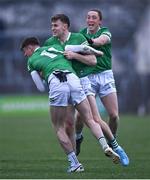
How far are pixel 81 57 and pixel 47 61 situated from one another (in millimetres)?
548

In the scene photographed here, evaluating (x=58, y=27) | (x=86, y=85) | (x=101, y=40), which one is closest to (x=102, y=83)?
(x=86, y=85)

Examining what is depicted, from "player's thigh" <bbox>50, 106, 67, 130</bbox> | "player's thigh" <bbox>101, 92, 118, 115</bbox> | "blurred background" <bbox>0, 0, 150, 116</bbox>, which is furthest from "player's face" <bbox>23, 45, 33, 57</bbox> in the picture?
"blurred background" <bbox>0, 0, 150, 116</bbox>

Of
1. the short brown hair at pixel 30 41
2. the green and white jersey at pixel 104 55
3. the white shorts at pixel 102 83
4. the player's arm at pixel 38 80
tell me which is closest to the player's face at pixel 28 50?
the short brown hair at pixel 30 41

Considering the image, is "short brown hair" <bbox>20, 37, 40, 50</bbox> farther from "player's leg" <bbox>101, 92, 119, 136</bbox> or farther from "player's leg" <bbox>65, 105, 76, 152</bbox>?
"player's leg" <bbox>101, 92, 119, 136</bbox>

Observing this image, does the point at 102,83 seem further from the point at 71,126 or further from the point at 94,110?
the point at 94,110

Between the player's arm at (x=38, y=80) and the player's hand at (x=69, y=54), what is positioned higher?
the player's hand at (x=69, y=54)

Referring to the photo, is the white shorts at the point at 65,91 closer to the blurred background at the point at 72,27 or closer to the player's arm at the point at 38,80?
the player's arm at the point at 38,80

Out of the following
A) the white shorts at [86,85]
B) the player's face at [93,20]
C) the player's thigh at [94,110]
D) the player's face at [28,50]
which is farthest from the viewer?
the player's face at [93,20]

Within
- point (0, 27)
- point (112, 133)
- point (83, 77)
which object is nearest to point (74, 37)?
point (83, 77)

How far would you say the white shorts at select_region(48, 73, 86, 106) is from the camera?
12.7 metres

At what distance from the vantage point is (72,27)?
1615 inches

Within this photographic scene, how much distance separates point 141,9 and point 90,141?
928 inches

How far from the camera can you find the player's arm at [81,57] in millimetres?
12875

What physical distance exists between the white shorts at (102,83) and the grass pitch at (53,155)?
3.77ft
